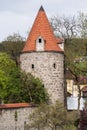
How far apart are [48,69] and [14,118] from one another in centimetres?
703

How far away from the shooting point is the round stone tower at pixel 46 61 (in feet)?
141

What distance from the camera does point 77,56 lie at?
4697 centimetres

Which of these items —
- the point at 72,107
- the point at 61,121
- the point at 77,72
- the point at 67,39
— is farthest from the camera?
the point at 67,39

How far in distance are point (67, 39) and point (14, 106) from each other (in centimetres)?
2308

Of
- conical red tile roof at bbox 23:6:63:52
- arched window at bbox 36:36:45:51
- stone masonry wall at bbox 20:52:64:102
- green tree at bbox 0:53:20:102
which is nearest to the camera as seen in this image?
green tree at bbox 0:53:20:102

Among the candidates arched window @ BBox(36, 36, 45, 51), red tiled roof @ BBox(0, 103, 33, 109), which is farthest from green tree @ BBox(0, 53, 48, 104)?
arched window @ BBox(36, 36, 45, 51)

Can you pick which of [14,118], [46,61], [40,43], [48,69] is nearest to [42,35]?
[40,43]

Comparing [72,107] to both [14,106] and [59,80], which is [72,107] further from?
[14,106]

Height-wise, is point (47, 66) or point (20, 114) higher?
point (47, 66)

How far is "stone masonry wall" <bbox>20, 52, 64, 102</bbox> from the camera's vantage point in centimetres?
4284

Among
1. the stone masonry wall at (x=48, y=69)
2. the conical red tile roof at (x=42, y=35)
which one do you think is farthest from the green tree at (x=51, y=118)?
the conical red tile roof at (x=42, y=35)

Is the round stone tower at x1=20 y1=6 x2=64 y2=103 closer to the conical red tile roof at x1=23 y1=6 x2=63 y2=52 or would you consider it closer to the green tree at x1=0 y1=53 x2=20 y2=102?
the conical red tile roof at x1=23 y1=6 x2=63 y2=52

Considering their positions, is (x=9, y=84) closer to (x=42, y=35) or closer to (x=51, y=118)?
(x=51, y=118)

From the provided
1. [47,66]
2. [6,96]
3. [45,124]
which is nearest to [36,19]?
[47,66]
